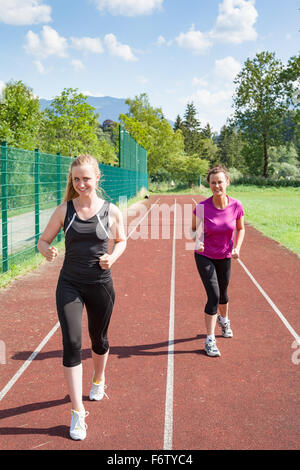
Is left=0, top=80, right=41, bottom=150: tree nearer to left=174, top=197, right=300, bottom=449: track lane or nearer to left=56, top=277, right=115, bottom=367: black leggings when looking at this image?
left=174, top=197, right=300, bottom=449: track lane

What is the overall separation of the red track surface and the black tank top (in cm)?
122

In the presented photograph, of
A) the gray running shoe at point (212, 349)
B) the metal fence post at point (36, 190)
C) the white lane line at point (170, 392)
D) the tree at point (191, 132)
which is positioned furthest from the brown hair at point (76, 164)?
the tree at point (191, 132)

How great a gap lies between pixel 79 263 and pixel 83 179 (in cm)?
63

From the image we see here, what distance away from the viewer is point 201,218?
523 cm

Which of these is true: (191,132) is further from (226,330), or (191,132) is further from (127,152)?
(226,330)

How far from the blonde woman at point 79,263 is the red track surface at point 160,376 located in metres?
0.44

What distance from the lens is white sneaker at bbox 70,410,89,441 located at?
3525mm

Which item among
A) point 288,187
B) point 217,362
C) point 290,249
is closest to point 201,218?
point 217,362

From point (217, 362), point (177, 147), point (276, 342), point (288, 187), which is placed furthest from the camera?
point (177, 147)

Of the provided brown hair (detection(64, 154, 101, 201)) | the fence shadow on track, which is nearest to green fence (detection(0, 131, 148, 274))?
the fence shadow on track

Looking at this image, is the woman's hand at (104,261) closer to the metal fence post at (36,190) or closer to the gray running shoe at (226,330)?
the gray running shoe at (226,330)

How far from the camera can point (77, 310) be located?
351cm
